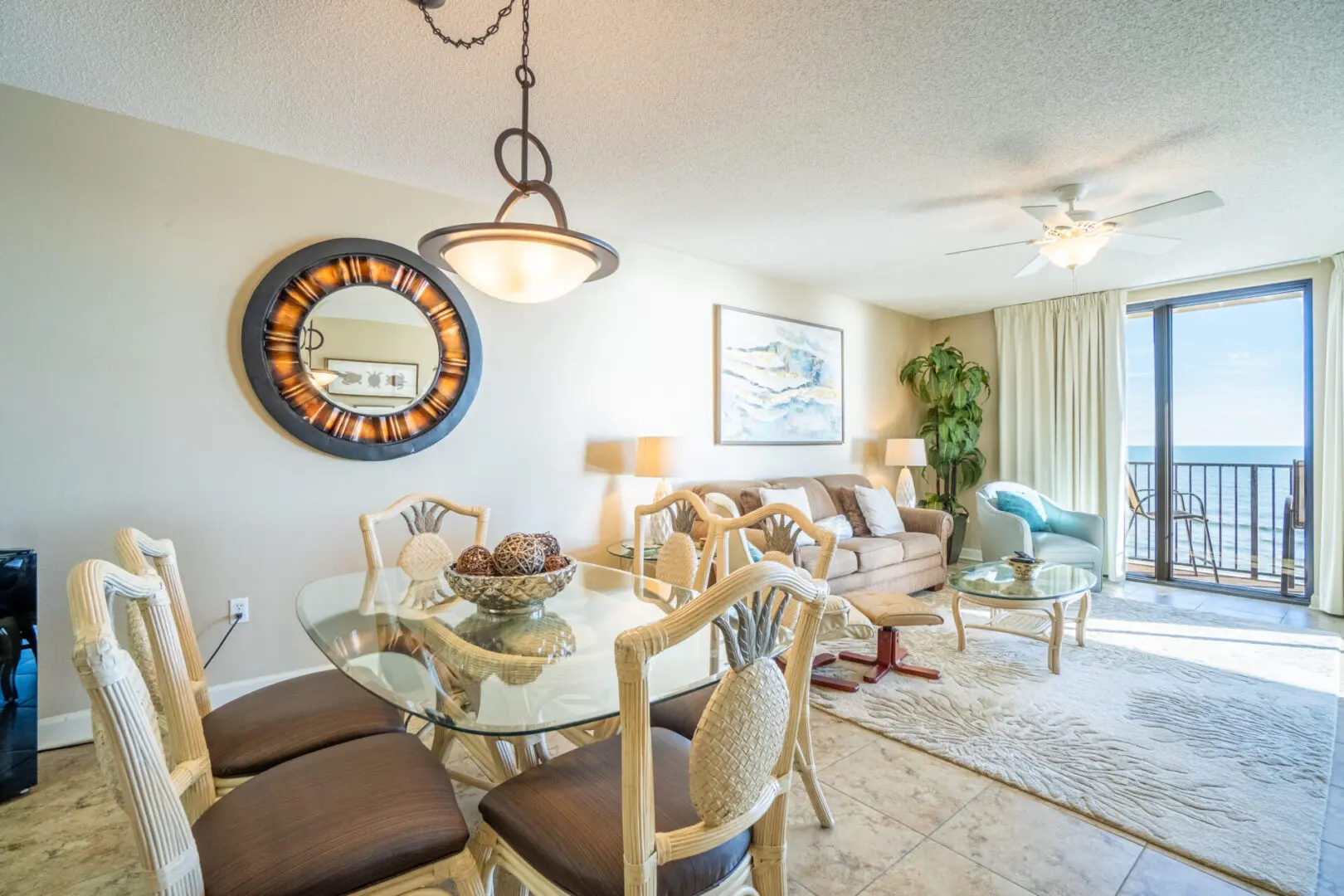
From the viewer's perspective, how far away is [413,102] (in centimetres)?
230

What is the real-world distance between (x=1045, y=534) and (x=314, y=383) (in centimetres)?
493

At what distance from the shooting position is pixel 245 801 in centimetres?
118

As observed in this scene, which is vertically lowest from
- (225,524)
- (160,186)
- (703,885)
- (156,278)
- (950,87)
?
(703,885)

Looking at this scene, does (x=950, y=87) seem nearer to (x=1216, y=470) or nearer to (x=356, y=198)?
(x=356, y=198)

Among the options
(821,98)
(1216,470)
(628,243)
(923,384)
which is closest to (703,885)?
(821,98)

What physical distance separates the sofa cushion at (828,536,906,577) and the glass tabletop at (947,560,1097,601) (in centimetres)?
60

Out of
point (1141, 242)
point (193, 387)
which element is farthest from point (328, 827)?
point (1141, 242)

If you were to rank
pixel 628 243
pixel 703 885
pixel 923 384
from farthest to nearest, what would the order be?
1. pixel 923 384
2. pixel 628 243
3. pixel 703 885

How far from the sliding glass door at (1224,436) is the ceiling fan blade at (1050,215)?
2.60 meters

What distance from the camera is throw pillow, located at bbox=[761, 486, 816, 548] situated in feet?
13.1

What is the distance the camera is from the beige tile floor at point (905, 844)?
5.39 feet

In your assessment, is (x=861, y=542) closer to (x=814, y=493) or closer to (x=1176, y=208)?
(x=814, y=493)

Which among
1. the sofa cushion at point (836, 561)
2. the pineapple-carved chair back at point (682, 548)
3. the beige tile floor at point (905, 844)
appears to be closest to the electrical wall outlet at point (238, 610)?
the beige tile floor at point (905, 844)

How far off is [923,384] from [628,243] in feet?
10.7
